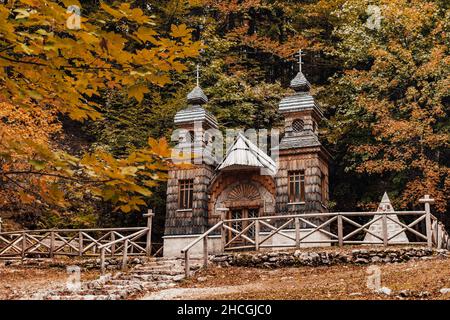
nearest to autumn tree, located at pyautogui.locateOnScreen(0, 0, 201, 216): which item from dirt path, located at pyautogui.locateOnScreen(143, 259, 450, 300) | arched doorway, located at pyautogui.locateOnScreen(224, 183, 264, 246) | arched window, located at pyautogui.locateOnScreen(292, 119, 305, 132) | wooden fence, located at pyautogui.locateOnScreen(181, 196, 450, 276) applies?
dirt path, located at pyautogui.locateOnScreen(143, 259, 450, 300)

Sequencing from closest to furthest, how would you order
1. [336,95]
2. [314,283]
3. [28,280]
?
[314,283]
[28,280]
[336,95]

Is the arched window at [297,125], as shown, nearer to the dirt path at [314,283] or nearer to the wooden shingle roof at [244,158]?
the wooden shingle roof at [244,158]

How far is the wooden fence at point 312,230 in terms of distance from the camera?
Result: 15.6 m

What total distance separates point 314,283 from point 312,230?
459 cm

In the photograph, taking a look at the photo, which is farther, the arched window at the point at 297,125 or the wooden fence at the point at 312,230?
the arched window at the point at 297,125

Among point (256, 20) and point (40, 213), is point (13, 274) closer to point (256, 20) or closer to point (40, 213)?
point (40, 213)

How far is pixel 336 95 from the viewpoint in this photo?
1061 inches

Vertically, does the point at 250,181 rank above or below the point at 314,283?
above

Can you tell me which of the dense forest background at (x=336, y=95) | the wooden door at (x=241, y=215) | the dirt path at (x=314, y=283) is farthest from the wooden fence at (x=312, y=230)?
the dense forest background at (x=336, y=95)

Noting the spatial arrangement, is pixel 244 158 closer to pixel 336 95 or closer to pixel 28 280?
pixel 336 95

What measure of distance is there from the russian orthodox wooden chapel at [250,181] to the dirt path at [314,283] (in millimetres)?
5056

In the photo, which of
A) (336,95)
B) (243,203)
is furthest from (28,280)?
(336,95)

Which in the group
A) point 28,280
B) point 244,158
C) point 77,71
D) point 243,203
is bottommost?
point 28,280

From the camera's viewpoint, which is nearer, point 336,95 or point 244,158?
point 244,158
